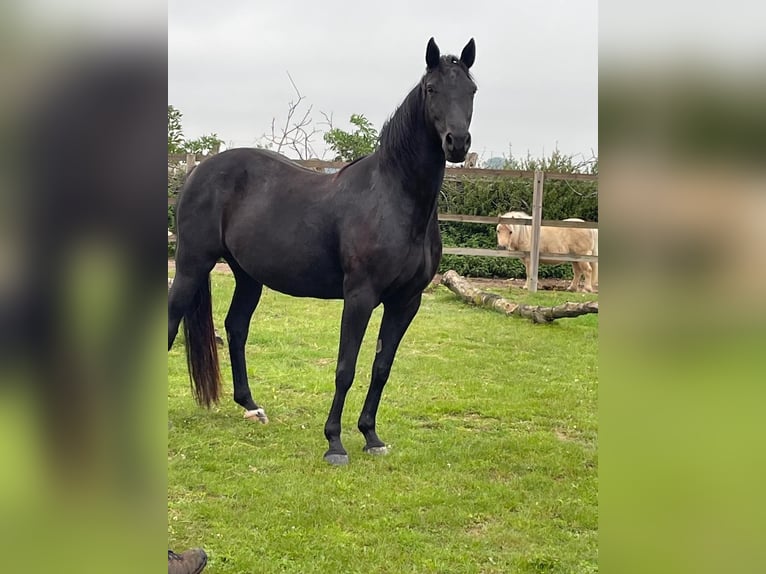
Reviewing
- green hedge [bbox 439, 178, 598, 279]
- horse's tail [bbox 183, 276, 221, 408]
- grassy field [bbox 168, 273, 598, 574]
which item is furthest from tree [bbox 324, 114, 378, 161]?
horse's tail [bbox 183, 276, 221, 408]

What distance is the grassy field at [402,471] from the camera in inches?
104

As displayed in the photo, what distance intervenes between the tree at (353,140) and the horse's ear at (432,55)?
8720 millimetres

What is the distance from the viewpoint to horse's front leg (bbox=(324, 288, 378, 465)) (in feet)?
11.6

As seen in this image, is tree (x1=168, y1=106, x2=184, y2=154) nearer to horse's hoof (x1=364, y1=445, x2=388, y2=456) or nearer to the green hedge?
the green hedge

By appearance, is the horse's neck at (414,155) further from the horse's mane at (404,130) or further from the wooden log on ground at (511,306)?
the wooden log on ground at (511,306)

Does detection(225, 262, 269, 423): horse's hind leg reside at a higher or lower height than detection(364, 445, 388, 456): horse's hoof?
higher

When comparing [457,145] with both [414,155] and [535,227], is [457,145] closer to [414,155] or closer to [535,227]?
[414,155]

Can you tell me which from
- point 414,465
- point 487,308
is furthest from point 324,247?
point 487,308

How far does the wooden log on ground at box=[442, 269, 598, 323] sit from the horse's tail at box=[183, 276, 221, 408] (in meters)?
4.70

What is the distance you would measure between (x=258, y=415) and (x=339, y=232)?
1.44 meters
